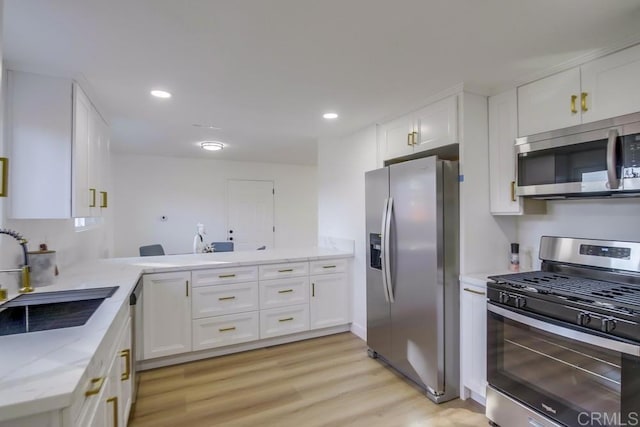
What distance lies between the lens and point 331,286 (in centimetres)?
350

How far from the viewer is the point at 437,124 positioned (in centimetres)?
249

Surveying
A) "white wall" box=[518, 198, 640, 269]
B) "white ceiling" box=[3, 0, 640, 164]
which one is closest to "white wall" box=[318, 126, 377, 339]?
"white ceiling" box=[3, 0, 640, 164]

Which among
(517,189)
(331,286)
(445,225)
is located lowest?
(331,286)

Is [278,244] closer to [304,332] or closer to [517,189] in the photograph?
[304,332]

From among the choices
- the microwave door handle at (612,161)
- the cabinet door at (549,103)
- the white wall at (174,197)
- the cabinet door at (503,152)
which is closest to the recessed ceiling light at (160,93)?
the cabinet door at (503,152)

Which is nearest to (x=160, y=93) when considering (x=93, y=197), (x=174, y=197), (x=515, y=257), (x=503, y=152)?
(x=93, y=197)

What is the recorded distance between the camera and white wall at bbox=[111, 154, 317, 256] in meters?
5.19

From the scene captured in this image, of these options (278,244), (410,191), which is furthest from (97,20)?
(278,244)

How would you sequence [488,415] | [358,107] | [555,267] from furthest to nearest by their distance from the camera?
1. [358,107]
2. [555,267]
3. [488,415]

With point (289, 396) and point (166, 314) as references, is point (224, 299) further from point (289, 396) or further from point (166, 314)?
point (289, 396)

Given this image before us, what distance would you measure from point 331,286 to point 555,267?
2015mm

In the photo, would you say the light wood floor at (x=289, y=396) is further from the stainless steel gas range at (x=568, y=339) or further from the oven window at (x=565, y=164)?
the oven window at (x=565, y=164)

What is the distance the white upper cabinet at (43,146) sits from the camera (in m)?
1.88

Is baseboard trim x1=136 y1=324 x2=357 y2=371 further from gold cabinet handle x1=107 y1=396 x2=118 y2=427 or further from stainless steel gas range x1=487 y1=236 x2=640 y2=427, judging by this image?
stainless steel gas range x1=487 y1=236 x2=640 y2=427
